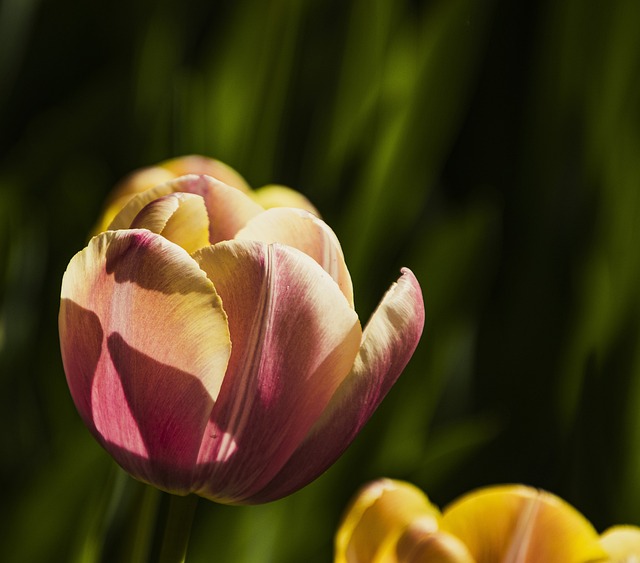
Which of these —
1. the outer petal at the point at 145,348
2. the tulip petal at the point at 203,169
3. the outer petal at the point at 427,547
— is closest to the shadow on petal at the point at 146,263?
the outer petal at the point at 145,348

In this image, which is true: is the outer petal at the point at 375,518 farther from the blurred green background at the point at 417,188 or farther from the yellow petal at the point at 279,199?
the blurred green background at the point at 417,188

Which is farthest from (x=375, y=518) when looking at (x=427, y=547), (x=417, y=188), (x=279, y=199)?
(x=417, y=188)

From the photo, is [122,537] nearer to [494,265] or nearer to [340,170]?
[340,170]

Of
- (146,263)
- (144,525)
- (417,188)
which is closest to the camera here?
(146,263)

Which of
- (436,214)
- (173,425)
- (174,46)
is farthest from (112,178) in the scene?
(173,425)

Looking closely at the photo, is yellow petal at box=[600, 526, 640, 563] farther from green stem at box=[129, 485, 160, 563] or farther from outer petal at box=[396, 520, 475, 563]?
green stem at box=[129, 485, 160, 563]

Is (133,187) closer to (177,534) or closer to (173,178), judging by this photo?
(173,178)

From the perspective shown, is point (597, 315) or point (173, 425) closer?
point (173, 425)
